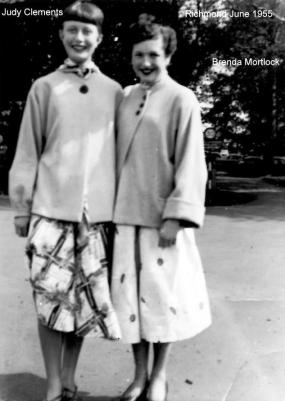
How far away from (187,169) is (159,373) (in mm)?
957

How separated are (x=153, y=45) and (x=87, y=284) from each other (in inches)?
42.2

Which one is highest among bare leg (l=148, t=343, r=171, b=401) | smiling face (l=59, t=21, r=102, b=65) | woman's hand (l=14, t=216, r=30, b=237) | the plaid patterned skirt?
smiling face (l=59, t=21, r=102, b=65)

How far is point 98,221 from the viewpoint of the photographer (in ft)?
8.57

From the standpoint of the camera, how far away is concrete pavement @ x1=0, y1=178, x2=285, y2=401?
2.91m

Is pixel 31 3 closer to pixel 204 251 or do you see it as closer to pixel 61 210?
pixel 204 251

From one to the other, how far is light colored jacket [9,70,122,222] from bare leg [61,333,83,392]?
582 millimetres

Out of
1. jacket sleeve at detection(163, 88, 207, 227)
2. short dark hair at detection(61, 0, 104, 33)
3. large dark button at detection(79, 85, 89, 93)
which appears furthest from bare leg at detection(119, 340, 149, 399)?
short dark hair at detection(61, 0, 104, 33)

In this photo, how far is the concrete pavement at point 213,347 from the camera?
2.91 meters

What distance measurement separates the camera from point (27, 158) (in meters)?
2.59

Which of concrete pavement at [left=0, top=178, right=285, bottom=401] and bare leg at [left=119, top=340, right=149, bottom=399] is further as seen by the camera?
concrete pavement at [left=0, top=178, right=285, bottom=401]

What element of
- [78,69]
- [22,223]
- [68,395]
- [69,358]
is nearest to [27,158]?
[22,223]

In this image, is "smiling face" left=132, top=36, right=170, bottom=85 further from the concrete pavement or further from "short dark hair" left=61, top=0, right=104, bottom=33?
the concrete pavement

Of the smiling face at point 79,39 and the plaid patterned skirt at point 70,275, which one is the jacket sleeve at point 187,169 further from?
the smiling face at point 79,39

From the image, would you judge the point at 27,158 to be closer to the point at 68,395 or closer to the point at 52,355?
the point at 52,355
